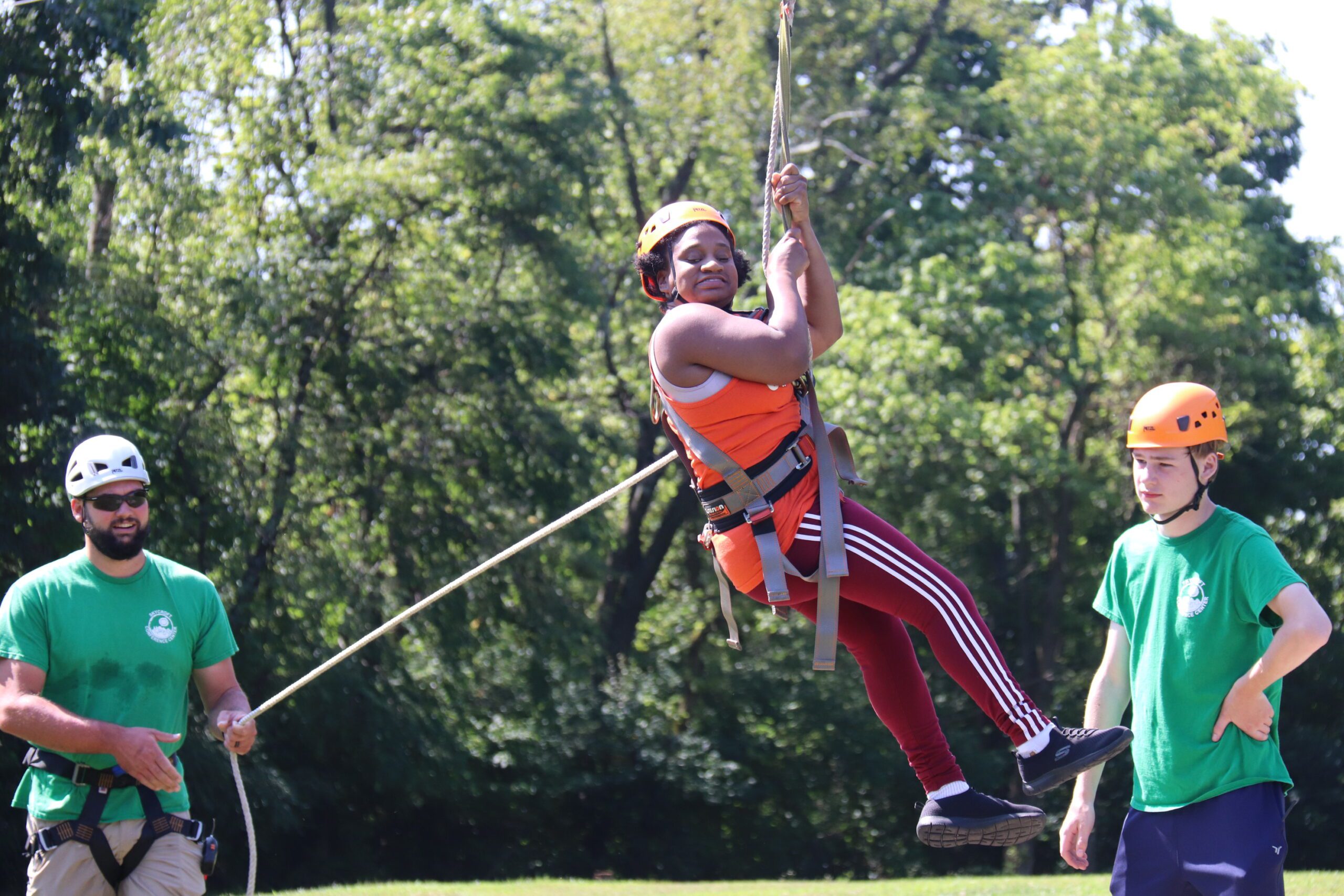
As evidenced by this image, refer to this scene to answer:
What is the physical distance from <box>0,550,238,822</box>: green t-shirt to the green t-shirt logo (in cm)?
318

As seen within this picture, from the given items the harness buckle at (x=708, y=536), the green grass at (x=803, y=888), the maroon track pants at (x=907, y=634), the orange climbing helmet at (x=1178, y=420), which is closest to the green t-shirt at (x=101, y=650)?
the harness buckle at (x=708, y=536)

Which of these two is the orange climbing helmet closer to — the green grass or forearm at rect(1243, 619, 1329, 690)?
forearm at rect(1243, 619, 1329, 690)

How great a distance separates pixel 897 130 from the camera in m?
23.0

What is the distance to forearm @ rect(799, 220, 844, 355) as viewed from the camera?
4406 millimetres

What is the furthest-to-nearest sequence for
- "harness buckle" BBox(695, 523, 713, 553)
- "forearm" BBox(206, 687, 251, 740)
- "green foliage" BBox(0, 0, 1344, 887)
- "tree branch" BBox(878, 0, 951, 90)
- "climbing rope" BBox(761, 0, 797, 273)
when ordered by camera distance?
"tree branch" BBox(878, 0, 951, 90) → "green foliage" BBox(0, 0, 1344, 887) → "forearm" BBox(206, 687, 251, 740) → "climbing rope" BBox(761, 0, 797, 273) → "harness buckle" BBox(695, 523, 713, 553)

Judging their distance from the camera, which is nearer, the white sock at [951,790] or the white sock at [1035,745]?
the white sock at [1035,745]

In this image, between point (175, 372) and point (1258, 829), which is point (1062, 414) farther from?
point (1258, 829)

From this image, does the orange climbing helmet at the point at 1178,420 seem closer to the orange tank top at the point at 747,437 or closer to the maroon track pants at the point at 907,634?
the maroon track pants at the point at 907,634

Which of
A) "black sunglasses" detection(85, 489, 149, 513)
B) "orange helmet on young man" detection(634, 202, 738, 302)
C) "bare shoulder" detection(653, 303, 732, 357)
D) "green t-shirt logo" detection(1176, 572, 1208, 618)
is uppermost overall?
"orange helmet on young man" detection(634, 202, 738, 302)

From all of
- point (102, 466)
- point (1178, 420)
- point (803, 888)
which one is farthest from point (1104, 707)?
point (803, 888)

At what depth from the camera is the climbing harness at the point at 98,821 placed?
4.43 meters

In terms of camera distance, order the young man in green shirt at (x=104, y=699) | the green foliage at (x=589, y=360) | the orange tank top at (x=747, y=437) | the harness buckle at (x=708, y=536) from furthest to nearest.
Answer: the green foliage at (x=589, y=360) → the young man in green shirt at (x=104, y=699) → the harness buckle at (x=708, y=536) → the orange tank top at (x=747, y=437)

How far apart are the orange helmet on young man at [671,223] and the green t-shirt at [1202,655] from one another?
1.68m

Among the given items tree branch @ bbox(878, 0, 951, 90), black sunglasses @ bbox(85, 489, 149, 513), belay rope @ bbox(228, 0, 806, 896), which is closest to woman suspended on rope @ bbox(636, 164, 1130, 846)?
belay rope @ bbox(228, 0, 806, 896)
